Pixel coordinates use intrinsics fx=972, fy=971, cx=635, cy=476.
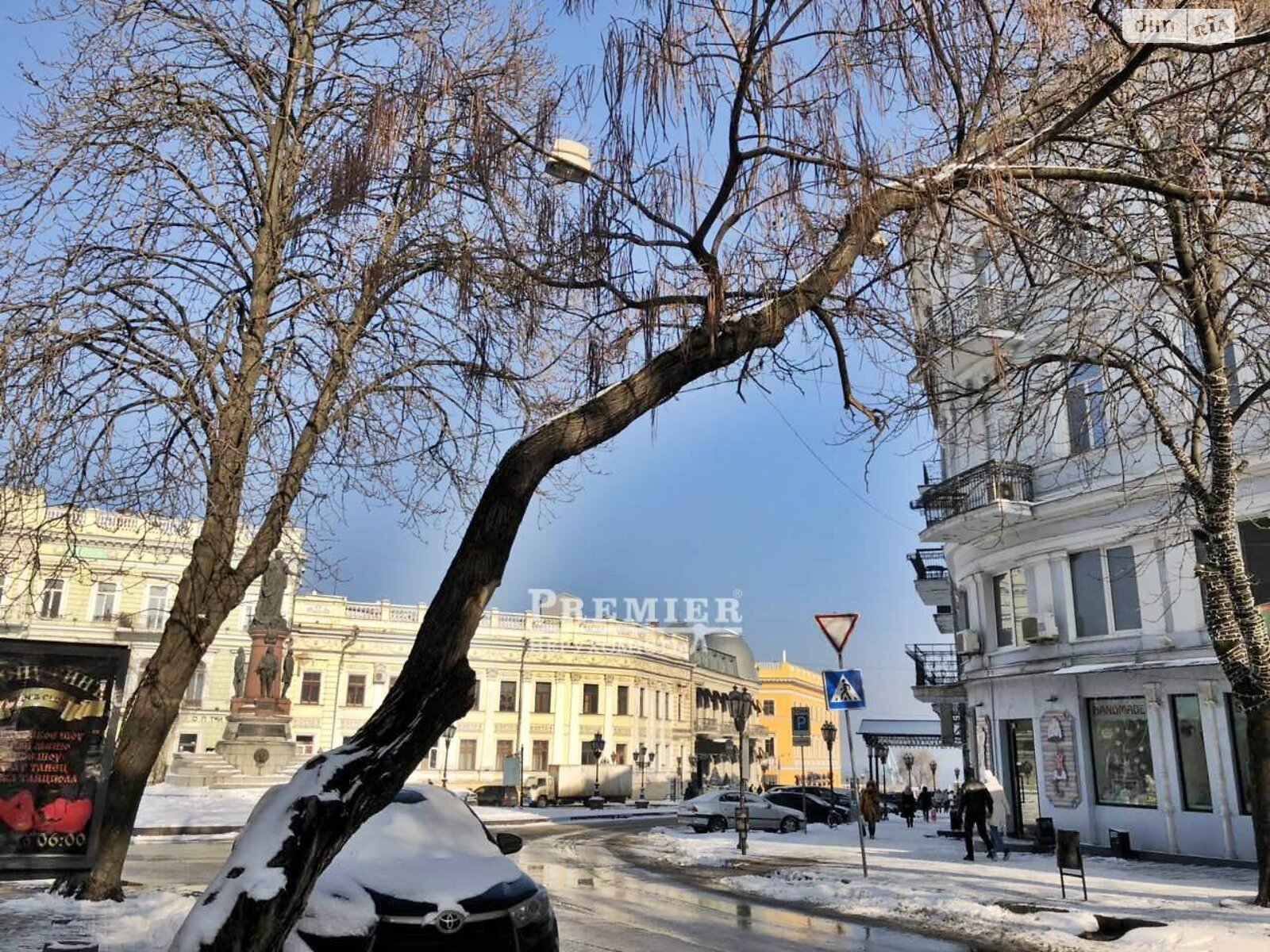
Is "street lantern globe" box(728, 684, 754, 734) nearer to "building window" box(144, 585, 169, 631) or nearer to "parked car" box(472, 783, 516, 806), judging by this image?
"parked car" box(472, 783, 516, 806)

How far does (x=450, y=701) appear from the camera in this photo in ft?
18.9

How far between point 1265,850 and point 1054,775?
10233 mm

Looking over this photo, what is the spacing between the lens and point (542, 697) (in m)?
74.6

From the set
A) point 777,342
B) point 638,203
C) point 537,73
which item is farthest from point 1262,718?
point 537,73

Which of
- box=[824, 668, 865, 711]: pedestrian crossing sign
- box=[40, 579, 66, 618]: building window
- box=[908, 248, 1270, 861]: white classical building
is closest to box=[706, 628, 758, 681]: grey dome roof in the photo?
box=[40, 579, 66, 618]: building window

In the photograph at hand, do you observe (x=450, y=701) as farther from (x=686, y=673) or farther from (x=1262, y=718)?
(x=686, y=673)

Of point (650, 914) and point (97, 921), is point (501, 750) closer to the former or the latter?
point (650, 914)

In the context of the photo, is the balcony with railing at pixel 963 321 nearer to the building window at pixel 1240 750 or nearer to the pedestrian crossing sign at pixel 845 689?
the pedestrian crossing sign at pixel 845 689

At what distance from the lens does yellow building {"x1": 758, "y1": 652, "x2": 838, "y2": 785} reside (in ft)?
400

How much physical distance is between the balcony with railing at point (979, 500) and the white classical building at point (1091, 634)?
2.0 inches

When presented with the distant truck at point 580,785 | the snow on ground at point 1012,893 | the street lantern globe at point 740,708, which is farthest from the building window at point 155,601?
the snow on ground at point 1012,893

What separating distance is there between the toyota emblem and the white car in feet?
87.3

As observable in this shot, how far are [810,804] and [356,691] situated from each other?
40.7 metres

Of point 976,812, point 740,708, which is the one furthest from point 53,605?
point 976,812
